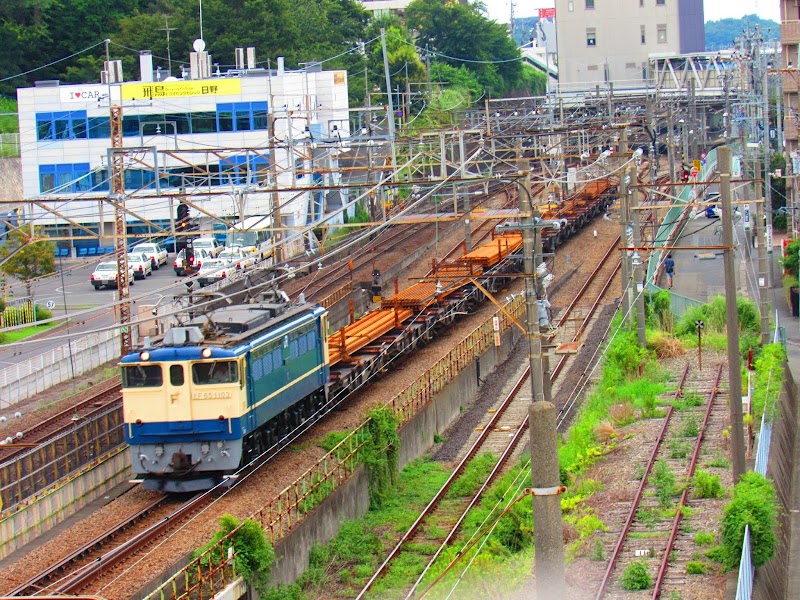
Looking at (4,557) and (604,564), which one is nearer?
(604,564)

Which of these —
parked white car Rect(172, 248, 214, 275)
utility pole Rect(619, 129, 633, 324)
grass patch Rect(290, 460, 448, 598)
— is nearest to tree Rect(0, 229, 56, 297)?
parked white car Rect(172, 248, 214, 275)

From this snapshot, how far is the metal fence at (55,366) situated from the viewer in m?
24.4

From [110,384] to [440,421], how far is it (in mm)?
6831

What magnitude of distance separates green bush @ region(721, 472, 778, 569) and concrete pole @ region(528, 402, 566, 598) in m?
4.87

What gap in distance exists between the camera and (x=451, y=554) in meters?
15.6

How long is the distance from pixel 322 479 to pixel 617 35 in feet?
179

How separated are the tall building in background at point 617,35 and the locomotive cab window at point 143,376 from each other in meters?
52.6

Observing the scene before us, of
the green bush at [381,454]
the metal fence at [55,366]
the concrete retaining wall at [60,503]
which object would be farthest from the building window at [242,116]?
the green bush at [381,454]

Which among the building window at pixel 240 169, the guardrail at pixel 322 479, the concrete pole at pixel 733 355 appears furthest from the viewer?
the building window at pixel 240 169

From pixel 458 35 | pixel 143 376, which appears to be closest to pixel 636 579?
pixel 143 376

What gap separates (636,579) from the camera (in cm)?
1361

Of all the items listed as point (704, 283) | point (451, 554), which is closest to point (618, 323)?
point (704, 283)

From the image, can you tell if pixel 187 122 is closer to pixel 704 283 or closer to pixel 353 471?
pixel 704 283

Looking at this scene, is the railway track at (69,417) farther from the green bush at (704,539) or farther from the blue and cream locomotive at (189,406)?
the green bush at (704,539)
